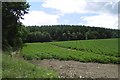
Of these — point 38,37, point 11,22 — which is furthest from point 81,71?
point 38,37

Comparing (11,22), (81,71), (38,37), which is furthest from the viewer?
(38,37)

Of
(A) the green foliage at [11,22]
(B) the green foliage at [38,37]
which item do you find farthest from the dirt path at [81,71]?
(B) the green foliage at [38,37]

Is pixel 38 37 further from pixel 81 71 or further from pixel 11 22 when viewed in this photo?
pixel 81 71

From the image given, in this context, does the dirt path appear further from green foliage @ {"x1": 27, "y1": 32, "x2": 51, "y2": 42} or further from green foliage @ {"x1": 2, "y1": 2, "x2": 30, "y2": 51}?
green foliage @ {"x1": 27, "y1": 32, "x2": 51, "y2": 42}

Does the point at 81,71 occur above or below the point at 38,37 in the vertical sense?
below

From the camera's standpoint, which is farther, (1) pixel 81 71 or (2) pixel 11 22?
(2) pixel 11 22

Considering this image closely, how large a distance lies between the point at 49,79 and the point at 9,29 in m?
12.8

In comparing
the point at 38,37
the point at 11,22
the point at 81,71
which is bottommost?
the point at 81,71

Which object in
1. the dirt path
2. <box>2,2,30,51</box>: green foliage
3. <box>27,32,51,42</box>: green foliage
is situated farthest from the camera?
<box>27,32,51,42</box>: green foliage

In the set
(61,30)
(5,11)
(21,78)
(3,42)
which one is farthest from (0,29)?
(61,30)

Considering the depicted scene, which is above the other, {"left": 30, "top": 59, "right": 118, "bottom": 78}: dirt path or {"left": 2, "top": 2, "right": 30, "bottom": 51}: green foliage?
{"left": 2, "top": 2, "right": 30, "bottom": 51}: green foliage

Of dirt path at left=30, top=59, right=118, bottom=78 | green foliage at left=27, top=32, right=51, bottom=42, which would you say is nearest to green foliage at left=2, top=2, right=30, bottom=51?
dirt path at left=30, top=59, right=118, bottom=78

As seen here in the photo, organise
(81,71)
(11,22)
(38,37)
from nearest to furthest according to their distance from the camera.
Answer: (81,71)
(11,22)
(38,37)

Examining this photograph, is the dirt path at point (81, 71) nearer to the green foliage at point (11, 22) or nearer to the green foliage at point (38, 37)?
the green foliage at point (11, 22)
